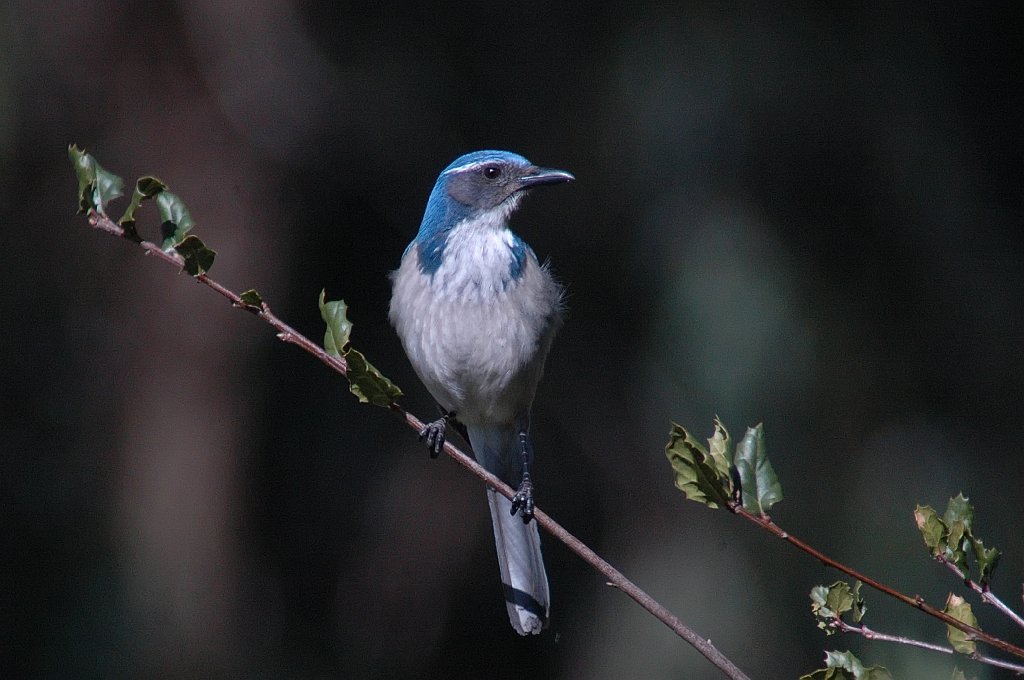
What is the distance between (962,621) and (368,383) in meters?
1.42

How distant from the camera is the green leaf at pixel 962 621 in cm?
248

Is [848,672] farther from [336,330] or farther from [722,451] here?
[336,330]

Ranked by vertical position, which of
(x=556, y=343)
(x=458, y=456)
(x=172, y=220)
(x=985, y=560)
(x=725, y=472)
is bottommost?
(x=985, y=560)

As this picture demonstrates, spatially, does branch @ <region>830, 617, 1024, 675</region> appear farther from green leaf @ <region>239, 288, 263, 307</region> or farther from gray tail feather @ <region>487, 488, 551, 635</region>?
gray tail feather @ <region>487, 488, 551, 635</region>

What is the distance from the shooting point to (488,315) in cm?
458

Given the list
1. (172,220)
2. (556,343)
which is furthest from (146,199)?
(556,343)

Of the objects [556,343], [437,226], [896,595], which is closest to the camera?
[896,595]

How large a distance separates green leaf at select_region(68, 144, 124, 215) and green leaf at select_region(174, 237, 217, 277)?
21 centimetres

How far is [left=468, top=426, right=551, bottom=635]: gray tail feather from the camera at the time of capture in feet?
14.6

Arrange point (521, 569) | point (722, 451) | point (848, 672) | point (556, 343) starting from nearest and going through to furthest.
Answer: point (848, 672)
point (722, 451)
point (521, 569)
point (556, 343)

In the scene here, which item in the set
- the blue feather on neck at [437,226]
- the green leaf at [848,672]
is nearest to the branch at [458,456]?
the green leaf at [848,672]

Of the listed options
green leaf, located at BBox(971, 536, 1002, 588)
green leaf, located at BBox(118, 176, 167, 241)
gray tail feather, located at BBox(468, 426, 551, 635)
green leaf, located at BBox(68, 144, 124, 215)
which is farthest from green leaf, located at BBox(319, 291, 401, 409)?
gray tail feather, located at BBox(468, 426, 551, 635)

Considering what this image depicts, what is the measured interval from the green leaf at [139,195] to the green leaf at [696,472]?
51.9 inches

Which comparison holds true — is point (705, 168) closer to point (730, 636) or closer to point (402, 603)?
point (730, 636)
